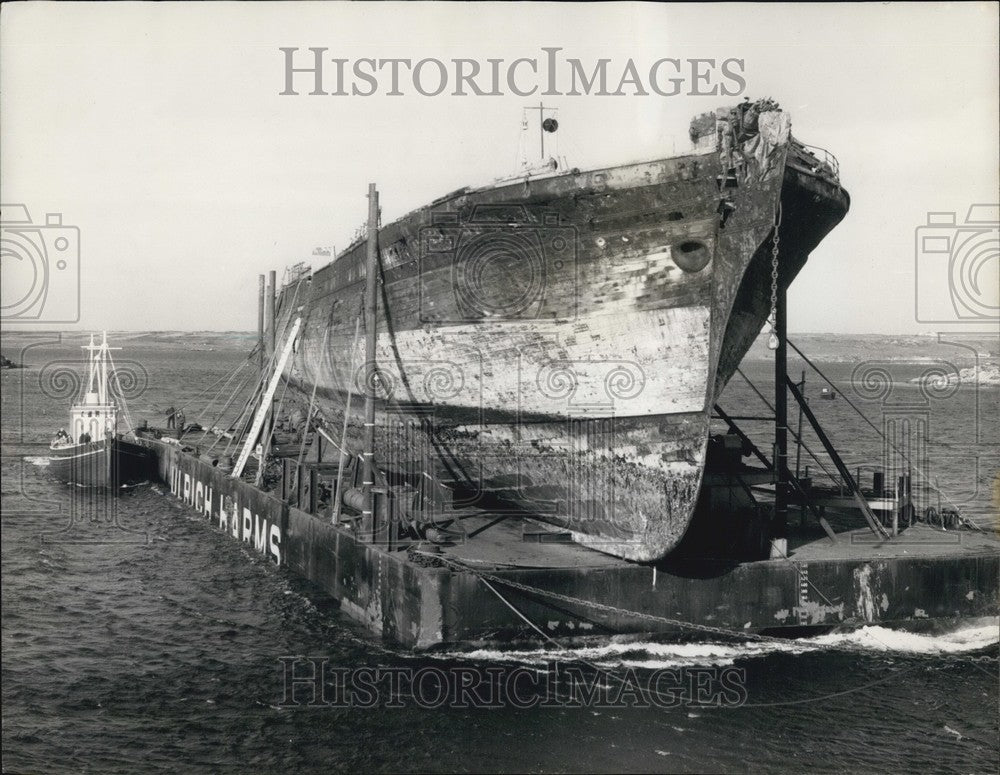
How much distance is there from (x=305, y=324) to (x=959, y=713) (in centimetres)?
1927

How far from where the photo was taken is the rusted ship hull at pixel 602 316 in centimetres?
1100

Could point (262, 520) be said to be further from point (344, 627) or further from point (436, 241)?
point (436, 241)

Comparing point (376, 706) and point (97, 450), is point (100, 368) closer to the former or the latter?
point (97, 450)

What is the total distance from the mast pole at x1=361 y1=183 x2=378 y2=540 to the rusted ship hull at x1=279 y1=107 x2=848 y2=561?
0.56 metres

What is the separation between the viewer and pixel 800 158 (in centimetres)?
1167

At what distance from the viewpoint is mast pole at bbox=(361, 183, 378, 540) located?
13.5m

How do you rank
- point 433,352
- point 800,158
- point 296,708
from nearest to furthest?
1. point 296,708
2. point 800,158
3. point 433,352

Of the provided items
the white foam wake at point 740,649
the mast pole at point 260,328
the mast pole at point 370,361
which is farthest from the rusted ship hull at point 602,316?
the mast pole at point 260,328

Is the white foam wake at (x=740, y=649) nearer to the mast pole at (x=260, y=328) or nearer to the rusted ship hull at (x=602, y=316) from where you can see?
the rusted ship hull at (x=602, y=316)

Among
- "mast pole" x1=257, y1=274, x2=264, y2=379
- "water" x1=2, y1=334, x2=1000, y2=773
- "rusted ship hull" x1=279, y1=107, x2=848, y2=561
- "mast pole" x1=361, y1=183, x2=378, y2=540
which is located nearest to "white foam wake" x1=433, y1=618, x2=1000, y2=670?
"water" x1=2, y1=334, x2=1000, y2=773

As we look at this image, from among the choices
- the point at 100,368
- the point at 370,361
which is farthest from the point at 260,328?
the point at 370,361

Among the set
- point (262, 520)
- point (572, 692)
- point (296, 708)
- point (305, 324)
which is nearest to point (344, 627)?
point (296, 708)

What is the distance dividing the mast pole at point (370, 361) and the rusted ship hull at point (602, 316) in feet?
1.83

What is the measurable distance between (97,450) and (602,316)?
21902 millimetres
